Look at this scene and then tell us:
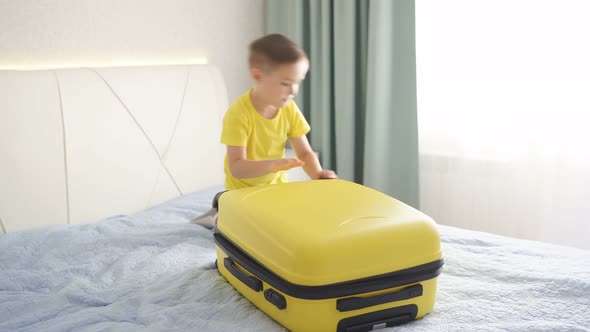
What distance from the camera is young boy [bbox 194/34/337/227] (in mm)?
1972

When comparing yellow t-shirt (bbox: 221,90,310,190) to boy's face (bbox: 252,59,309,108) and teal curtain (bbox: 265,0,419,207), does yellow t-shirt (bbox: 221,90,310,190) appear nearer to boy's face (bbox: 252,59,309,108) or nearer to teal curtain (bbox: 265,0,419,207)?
boy's face (bbox: 252,59,309,108)

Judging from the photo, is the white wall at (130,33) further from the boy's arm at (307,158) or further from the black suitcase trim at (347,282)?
the black suitcase trim at (347,282)

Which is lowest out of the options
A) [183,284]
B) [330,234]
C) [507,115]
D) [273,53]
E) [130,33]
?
[183,284]

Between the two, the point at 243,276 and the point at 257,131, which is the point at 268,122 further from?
the point at 243,276

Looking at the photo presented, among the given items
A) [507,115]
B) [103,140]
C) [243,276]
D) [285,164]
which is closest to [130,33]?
[103,140]

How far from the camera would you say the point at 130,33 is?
2.82m

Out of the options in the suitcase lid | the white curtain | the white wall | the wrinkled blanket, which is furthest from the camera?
the white curtain

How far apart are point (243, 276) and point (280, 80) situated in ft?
2.09

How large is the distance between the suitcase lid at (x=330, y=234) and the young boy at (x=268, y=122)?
12.9 inches

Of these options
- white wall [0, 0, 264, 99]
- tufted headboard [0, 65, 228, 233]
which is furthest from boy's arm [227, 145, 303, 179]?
white wall [0, 0, 264, 99]

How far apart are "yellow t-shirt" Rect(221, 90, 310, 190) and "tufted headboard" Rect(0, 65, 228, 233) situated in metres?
0.63

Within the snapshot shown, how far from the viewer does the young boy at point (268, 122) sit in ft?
6.47

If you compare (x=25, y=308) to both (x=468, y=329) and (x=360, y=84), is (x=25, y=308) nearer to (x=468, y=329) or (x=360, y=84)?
(x=468, y=329)

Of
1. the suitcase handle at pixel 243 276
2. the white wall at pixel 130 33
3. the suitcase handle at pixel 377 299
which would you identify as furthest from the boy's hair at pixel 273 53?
the white wall at pixel 130 33
